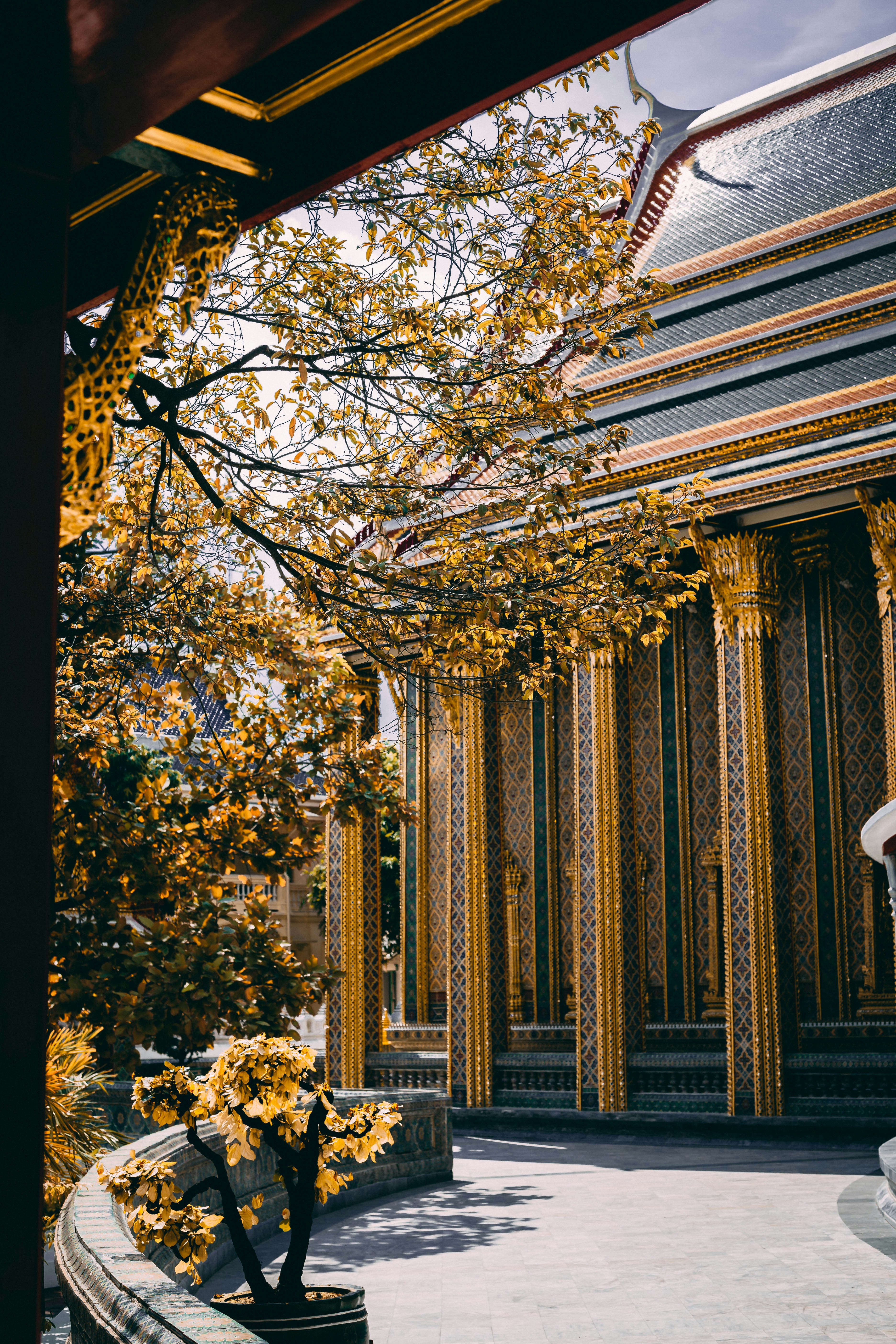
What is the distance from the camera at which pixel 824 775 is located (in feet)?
46.1

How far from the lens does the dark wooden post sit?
6.46 ft

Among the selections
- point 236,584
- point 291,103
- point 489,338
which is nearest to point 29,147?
point 291,103

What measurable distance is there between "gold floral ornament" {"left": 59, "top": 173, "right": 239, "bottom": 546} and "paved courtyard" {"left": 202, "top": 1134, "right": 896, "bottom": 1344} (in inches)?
191

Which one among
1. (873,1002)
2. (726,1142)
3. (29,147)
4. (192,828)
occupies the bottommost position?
(726,1142)

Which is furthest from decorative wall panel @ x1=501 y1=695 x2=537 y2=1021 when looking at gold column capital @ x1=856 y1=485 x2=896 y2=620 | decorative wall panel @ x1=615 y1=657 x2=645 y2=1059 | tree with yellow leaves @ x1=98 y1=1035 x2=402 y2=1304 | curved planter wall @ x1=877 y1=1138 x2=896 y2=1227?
tree with yellow leaves @ x1=98 y1=1035 x2=402 y2=1304

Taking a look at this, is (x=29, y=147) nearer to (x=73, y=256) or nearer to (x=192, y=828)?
(x=73, y=256)

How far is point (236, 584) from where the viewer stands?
7.64 meters

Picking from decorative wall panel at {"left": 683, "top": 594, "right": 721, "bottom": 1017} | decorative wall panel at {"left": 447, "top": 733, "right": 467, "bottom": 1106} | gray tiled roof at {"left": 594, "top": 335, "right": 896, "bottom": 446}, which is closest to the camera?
gray tiled roof at {"left": 594, "top": 335, "right": 896, "bottom": 446}

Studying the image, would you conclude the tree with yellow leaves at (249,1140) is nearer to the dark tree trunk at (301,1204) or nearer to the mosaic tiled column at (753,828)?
the dark tree trunk at (301,1204)

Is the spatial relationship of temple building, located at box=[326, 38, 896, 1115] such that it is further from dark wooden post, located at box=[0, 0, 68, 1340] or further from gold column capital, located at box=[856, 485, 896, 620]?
dark wooden post, located at box=[0, 0, 68, 1340]

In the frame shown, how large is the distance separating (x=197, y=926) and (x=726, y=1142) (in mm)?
8210

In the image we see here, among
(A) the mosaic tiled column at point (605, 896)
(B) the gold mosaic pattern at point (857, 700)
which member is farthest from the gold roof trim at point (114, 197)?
(B) the gold mosaic pattern at point (857, 700)

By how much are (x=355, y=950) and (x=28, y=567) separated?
15.4m

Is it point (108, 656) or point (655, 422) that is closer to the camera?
point (108, 656)
